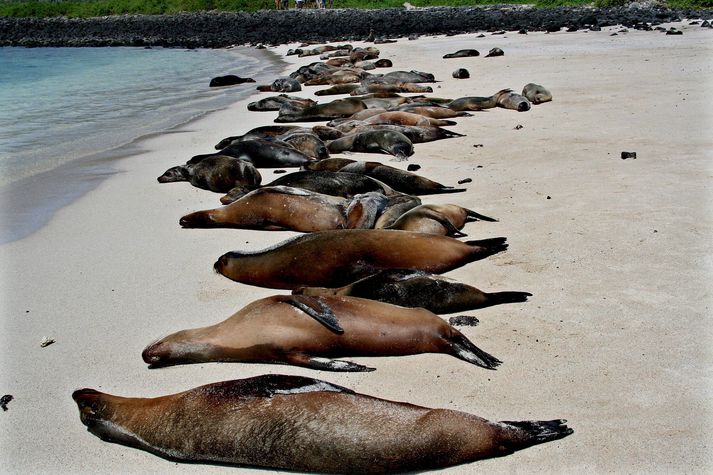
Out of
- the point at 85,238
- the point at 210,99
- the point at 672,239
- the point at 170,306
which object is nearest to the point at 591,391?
the point at 672,239

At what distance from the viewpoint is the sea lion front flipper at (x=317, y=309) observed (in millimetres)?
3193

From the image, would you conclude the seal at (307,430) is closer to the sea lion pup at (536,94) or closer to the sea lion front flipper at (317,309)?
the sea lion front flipper at (317,309)

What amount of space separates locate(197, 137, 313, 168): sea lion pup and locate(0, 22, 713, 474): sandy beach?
0.30 metres

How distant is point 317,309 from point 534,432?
3.71ft

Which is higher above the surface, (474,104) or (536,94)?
(536,94)

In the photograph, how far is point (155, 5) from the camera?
197 feet

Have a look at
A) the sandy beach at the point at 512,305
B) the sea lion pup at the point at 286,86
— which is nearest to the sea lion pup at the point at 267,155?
the sandy beach at the point at 512,305

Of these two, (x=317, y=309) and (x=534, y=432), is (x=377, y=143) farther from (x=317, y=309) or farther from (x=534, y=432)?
(x=534, y=432)

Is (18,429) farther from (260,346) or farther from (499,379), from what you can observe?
(499,379)

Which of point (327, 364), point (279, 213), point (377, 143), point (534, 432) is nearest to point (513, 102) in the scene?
point (377, 143)

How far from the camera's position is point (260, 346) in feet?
10.7

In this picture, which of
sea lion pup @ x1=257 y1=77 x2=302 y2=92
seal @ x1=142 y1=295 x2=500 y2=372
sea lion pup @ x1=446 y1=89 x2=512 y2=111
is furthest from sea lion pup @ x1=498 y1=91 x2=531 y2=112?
seal @ x1=142 y1=295 x2=500 y2=372

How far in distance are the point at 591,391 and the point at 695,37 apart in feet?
55.3

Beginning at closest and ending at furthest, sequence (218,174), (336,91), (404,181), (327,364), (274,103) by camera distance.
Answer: (327,364) < (404,181) < (218,174) < (274,103) < (336,91)
